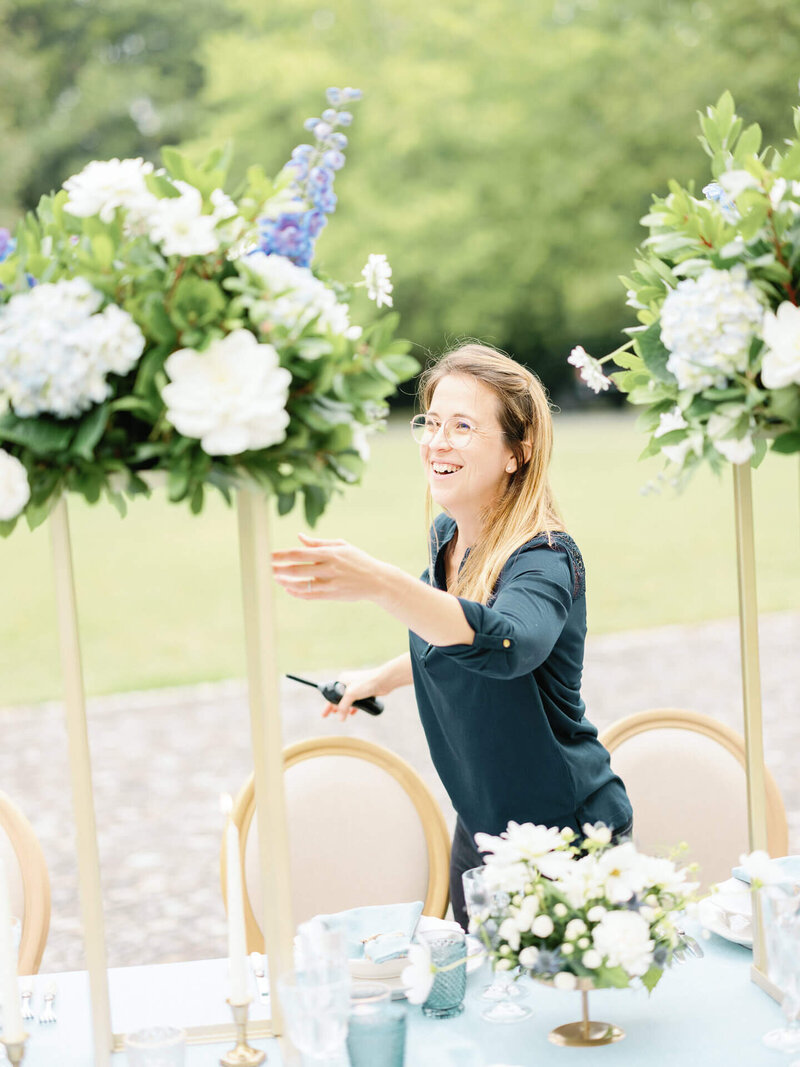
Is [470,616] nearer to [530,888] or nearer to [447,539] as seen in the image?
[530,888]

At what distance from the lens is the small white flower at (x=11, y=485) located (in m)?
1.43

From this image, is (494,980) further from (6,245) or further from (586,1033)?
(6,245)

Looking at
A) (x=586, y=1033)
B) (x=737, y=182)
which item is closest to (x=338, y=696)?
(x=586, y=1033)

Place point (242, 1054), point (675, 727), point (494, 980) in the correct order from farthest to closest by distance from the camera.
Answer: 1. point (675, 727)
2. point (494, 980)
3. point (242, 1054)

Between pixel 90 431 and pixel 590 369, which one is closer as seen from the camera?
pixel 90 431

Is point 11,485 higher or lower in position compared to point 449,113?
lower

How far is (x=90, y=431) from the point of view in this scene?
1.41 m

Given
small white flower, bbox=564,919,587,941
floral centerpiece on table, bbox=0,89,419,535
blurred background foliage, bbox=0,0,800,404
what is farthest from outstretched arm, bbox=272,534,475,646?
blurred background foliage, bbox=0,0,800,404

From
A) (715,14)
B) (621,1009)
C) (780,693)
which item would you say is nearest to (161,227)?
(621,1009)

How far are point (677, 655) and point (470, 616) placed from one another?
301 inches

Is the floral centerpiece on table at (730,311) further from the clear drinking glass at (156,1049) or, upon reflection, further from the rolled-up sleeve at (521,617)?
the clear drinking glass at (156,1049)

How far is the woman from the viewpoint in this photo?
2.31 metres

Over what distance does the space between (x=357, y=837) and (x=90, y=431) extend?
56.6 inches

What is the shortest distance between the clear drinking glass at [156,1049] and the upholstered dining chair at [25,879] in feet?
3.04
